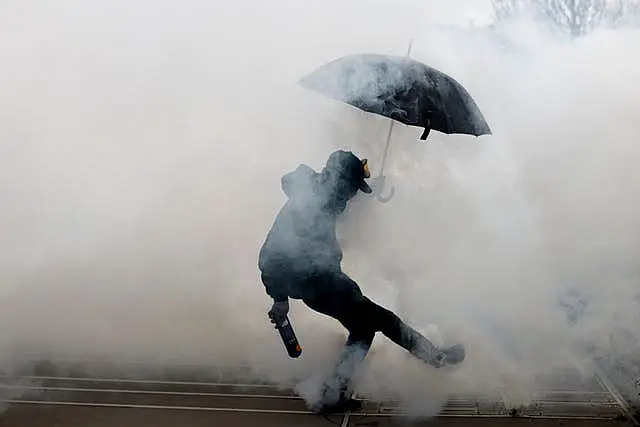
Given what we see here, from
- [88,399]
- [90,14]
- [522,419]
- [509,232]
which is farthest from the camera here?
[90,14]

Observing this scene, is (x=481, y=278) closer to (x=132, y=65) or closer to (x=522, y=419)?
(x=522, y=419)

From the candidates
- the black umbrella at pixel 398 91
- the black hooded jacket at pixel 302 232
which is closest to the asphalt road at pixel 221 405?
the black hooded jacket at pixel 302 232

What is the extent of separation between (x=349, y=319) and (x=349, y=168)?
0.90 meters

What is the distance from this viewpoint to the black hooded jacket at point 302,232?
15.6 feet

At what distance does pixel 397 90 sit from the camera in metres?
4.59

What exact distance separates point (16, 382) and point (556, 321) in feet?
11.8

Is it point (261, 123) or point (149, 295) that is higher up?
point (261, 123)

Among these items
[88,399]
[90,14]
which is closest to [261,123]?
[90,14]

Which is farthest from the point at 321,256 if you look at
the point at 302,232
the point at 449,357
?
the point at 449,357

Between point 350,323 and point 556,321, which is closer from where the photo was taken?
point 350,323


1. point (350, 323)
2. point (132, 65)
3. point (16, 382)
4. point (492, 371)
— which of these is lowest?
point (16, 382)

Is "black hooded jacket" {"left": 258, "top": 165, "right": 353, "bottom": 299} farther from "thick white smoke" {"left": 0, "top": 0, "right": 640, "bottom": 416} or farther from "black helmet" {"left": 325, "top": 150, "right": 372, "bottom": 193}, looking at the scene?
"thick white smoke" {"left": 0, "top": 0, "right": 640, "bottom": 416}

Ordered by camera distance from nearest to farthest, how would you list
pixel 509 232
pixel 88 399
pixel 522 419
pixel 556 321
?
1. pixel 522 419
2. pixel 88 399
3. pixel 556 321
4. pixel 509 232

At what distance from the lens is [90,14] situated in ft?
21.2
